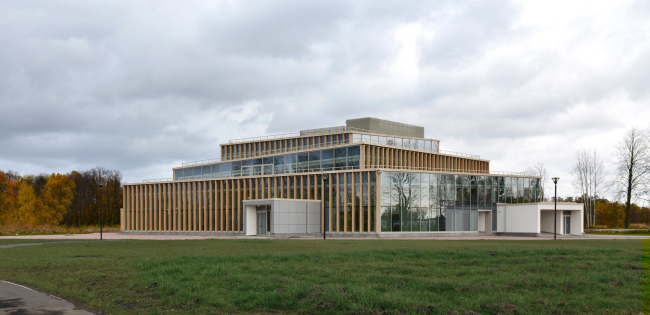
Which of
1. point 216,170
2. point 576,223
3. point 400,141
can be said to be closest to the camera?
point 576,223

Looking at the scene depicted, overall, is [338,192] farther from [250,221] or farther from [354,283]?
[354,283]

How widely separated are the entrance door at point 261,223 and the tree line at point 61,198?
6328 centimetres

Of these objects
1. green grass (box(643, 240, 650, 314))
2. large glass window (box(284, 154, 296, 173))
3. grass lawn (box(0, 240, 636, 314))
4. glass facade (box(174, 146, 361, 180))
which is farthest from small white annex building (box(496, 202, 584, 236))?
green grass (box(643, 240, 650, 314))

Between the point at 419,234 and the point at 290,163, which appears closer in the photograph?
the point at 419,234

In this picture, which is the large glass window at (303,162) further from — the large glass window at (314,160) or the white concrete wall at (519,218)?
the white concrete wall at (519,218)

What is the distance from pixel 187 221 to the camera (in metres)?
72.9

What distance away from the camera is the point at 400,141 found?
82625 mm

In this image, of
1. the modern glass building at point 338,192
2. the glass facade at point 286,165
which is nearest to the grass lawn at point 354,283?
the modern glass building at point 338,192

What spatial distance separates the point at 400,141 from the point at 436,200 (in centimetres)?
2595

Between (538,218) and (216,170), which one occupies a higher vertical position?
(216,170)

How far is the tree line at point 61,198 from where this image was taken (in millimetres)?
101625

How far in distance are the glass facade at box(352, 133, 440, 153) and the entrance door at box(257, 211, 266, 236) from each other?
23.9 metres

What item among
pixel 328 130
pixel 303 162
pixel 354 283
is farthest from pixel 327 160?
pixel 354 283

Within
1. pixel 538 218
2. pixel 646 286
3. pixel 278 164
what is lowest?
pixel 538 218
